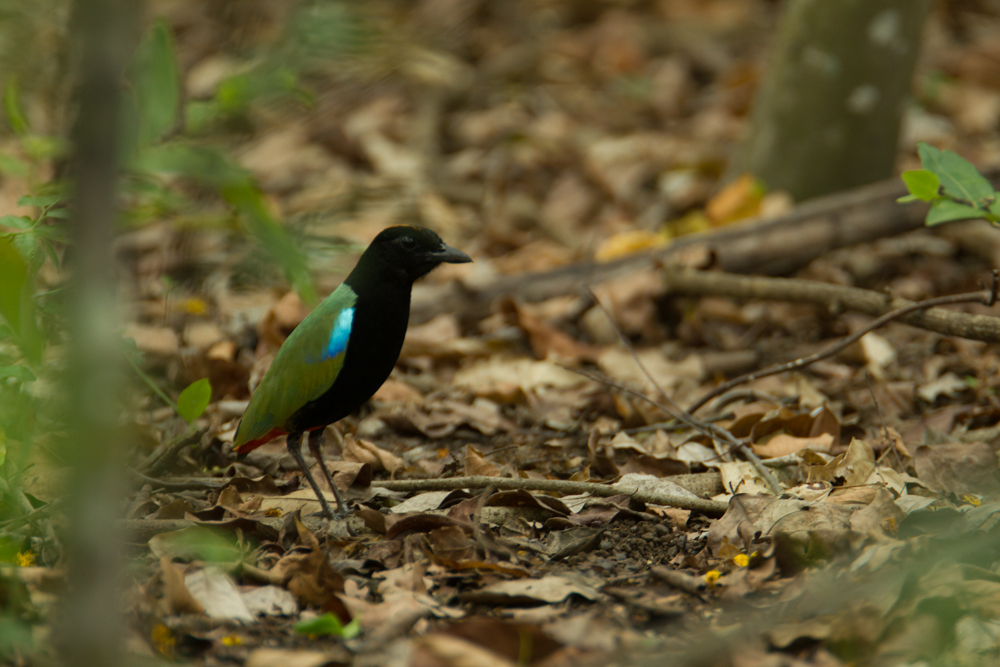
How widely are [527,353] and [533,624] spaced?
2.74m

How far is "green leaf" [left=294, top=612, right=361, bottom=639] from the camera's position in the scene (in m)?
2.37

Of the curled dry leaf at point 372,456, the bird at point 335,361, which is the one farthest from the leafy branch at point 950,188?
the curled dry leaf at point 372,456

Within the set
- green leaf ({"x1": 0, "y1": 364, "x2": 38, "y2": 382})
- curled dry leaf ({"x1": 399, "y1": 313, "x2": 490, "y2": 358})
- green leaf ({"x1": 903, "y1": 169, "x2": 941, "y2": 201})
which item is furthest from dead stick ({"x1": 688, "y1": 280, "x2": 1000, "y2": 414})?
green leaf ({"x1": 0, "y1": 364, "x2": 38, "y2": 382})

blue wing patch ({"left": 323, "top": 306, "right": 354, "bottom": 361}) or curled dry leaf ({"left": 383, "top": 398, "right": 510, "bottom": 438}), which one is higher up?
blue wing patch ({"left": 323, "top": 306, "right": 354, "bottom": 361})

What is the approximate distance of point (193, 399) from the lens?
3156 mm

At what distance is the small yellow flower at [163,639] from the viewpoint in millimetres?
2307

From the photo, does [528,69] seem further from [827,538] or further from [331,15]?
[331,15]

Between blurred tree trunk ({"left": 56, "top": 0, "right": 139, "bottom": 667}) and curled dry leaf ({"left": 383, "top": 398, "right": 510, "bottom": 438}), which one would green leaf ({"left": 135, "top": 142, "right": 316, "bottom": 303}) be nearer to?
blurred tree trunk ({"left": 56, "top": 0, "right": 139, "bottom": 667})

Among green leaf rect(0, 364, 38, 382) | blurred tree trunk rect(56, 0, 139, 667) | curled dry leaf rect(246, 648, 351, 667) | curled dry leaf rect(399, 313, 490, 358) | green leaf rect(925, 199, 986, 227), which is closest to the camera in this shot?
blurred tree trunk rect(56, 0, 139, 667)

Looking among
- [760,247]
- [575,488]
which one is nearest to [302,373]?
[575,488]

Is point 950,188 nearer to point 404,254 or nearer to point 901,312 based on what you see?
point 901,312

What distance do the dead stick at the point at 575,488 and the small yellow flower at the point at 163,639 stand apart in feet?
3.68

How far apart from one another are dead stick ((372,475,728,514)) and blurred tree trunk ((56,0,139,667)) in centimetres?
173

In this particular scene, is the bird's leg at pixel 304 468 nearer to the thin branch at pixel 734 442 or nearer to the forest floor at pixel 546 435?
the forest floor at pixel 546 435
